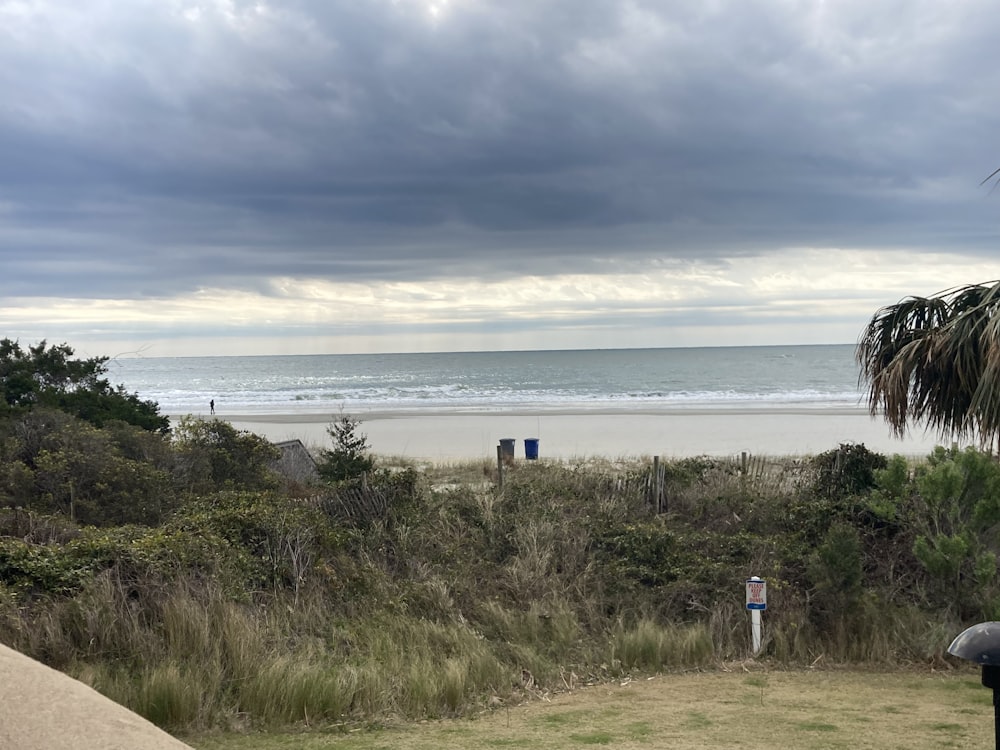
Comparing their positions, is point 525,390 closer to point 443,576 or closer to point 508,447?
point 508,447

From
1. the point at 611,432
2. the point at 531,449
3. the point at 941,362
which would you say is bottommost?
the point at 531,449

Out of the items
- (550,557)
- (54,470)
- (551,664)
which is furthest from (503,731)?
(54,470)

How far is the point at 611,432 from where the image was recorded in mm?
37312

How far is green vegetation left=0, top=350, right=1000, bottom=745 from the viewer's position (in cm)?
695

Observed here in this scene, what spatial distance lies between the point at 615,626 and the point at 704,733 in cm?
297

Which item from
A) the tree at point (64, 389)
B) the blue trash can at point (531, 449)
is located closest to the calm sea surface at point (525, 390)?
the blue trash can at point (531, 449)

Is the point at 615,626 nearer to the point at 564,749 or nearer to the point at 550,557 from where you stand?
the point at 550,557

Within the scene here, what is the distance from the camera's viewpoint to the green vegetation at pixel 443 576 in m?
6.95

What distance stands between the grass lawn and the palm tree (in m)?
2.43

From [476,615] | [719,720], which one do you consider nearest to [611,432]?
[476,615]

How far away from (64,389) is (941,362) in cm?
1612

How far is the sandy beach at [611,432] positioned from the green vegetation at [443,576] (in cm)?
1185

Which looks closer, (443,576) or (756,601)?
(756,601)

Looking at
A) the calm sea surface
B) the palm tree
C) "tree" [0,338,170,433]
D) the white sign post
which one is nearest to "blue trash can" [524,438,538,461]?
"tree" [0,338,170,433]
